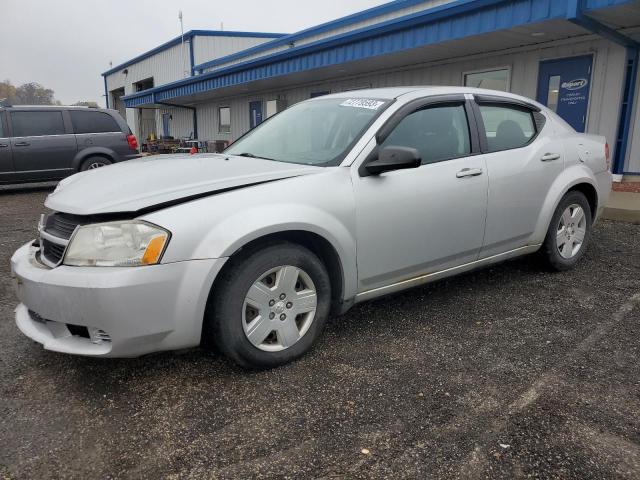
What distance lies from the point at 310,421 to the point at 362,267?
3.40 ft

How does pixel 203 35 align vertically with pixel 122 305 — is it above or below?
above

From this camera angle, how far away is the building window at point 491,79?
10.3 m

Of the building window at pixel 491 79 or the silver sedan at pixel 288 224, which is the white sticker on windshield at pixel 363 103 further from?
the building window at pixel 491 79

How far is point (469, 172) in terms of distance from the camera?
3598mm

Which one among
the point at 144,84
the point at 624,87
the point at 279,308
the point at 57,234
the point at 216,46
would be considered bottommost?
the point at 279,308

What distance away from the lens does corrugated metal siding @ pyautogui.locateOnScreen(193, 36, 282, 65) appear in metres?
25.5

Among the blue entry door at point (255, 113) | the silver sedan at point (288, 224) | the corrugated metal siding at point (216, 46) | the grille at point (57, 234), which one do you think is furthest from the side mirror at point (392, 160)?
the corrugated metal siding at point (216, 46)

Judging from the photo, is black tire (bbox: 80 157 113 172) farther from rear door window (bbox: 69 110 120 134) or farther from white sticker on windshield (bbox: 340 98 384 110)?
white sticker on windshield (bbox: 340 98 384 110)

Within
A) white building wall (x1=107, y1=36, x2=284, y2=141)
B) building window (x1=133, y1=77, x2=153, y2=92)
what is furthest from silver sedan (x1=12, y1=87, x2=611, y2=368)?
building window (x1=133, y1=77, x2=153, y2=92)

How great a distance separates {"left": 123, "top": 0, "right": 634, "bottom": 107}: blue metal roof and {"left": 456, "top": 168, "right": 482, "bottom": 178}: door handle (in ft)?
16.0

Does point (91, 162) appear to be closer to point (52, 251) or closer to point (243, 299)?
point (52, 251)

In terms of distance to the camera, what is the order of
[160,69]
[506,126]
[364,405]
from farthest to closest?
[160,69] → [506,126] → [364,405]

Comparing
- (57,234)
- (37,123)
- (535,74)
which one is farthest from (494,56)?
(57,234)

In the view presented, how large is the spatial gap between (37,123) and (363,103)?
9031 millimetres
